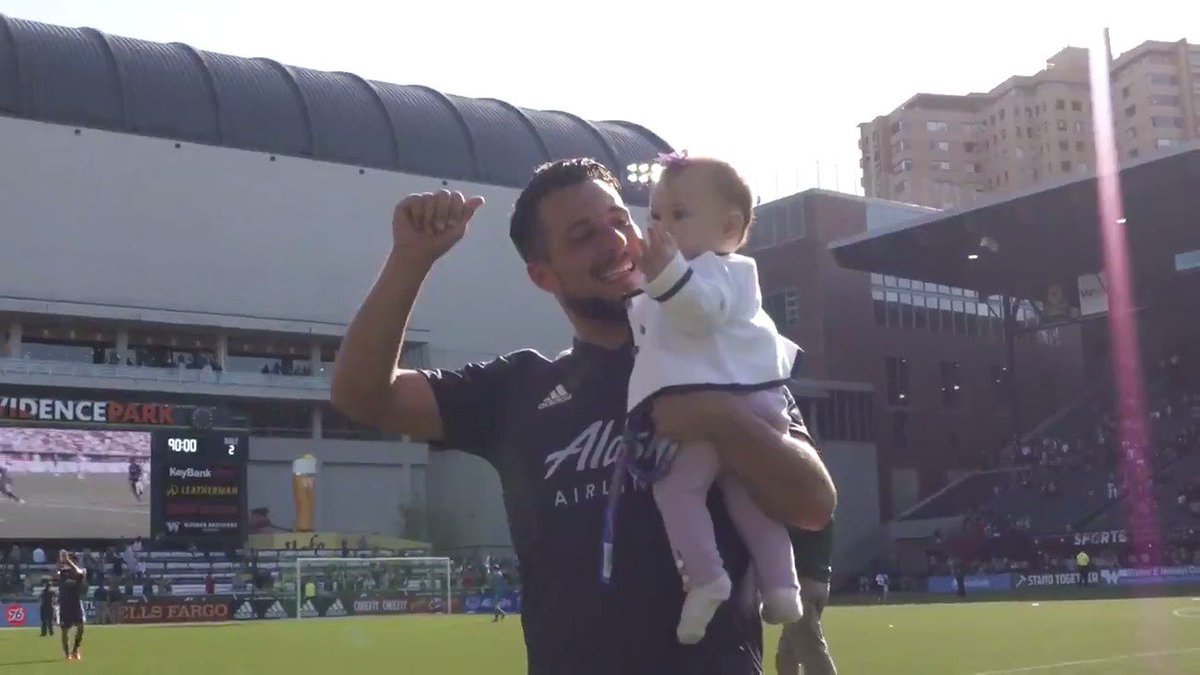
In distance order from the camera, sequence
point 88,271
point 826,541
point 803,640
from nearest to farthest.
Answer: point 826,541, point 803,640, point 88,271

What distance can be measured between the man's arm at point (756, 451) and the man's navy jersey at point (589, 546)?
19cm

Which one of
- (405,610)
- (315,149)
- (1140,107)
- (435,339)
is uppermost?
(1140,107)

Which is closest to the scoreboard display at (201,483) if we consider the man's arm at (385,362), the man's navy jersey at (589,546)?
the man's arm at (385,362)

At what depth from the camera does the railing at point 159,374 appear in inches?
2264

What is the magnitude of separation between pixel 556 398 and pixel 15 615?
38587 mm

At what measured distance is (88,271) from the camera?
6097 centimetres

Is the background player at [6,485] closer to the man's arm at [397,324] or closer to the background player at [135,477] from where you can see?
the background player at [135,477]

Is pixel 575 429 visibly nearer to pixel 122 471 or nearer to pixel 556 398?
pixel 556 398

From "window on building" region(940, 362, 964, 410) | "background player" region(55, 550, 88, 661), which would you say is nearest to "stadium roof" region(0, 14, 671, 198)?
"window on building" region(940, 362, 964, 410)

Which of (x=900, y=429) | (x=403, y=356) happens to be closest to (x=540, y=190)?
(x=403, y=356)

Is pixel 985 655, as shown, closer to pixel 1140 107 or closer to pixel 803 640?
pixel 803 640

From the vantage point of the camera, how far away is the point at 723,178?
337 centimetres

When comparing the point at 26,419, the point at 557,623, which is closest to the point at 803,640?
the point at 557,623

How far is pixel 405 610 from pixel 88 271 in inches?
1012
